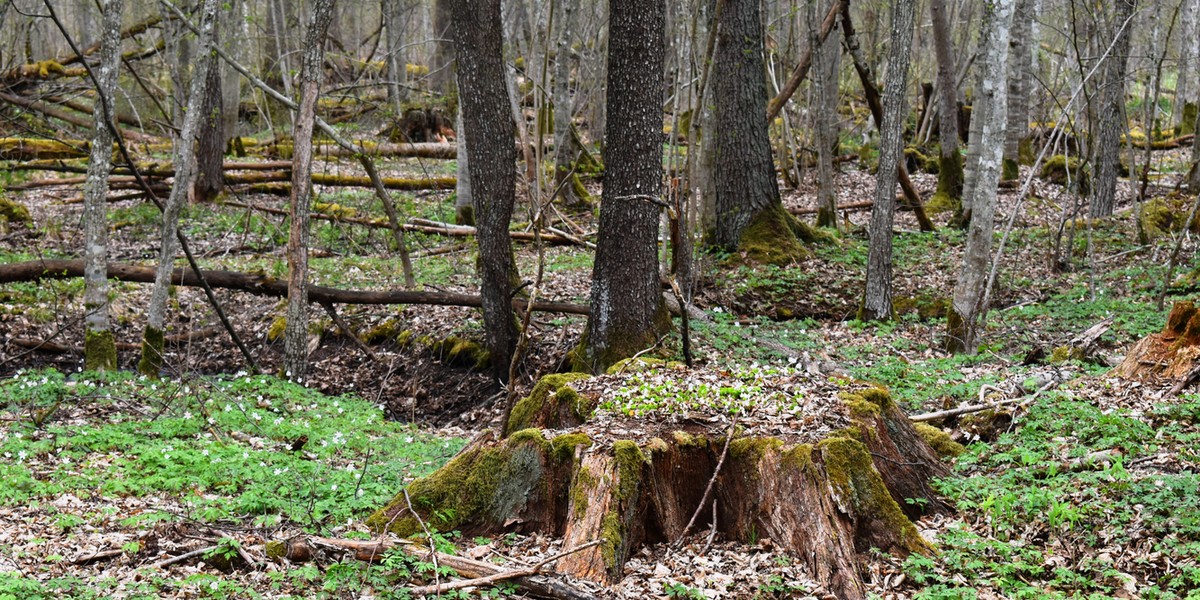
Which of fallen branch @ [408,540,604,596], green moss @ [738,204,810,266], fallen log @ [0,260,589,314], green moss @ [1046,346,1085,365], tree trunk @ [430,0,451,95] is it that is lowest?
fallen branch @ [408,540,604,596]

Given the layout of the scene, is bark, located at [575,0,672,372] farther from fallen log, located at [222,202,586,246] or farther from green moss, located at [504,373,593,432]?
fallen log, located at [222,202,586,246]

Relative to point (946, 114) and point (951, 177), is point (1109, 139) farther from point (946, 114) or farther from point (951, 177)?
point (946, 114)

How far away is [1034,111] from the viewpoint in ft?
87.0

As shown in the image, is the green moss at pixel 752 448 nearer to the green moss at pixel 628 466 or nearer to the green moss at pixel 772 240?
the green moss at pixel 628 466

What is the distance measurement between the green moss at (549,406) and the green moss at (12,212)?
12.5 m

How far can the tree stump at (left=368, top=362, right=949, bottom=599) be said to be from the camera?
15.8 feet

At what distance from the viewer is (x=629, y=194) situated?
8398mm

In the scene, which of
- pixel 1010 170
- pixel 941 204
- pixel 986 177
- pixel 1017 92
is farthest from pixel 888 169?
pixel 1010 170

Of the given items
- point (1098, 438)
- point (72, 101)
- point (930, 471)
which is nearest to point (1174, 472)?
point (1098, 438)

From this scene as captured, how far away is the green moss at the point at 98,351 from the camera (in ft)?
29.8

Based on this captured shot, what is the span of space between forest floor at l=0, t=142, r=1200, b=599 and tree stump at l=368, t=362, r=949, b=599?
0.15 meters

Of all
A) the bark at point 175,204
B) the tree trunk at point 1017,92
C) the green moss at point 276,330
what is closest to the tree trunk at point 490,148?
the bark at point 175,204

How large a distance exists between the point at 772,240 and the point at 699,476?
8.11 meters

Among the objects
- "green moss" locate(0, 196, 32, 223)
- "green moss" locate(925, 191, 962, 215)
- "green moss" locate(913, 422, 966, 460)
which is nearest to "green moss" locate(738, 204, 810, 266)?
"green moss" locate(925, 191, 962, 215)
